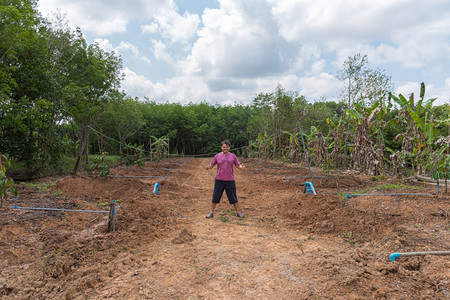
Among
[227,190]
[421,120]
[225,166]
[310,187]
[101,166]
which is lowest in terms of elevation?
[310,187]

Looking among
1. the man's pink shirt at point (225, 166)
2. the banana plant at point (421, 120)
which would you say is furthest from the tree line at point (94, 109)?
the man's pink shirt at point (225, 166)

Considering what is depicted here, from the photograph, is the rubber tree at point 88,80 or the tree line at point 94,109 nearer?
the tree line at point 94,109

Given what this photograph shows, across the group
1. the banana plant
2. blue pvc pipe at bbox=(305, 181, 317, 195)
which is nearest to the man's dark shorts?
blue pvc pipe at bbox=(305, 181, 317, 195)

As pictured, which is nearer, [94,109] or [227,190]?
[227,190]

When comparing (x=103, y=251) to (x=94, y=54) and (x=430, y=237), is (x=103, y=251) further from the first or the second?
(x=94, y=54)

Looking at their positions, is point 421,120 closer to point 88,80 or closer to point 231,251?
point 231,251

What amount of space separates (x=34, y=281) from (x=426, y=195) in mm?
6783

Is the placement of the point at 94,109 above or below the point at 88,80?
below

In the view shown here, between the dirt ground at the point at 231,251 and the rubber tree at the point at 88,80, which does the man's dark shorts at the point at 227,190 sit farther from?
the rubber tree at the point at 88,80

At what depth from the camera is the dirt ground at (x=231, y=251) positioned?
2572mm

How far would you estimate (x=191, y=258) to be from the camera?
10.8 ft

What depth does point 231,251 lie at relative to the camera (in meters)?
3.47

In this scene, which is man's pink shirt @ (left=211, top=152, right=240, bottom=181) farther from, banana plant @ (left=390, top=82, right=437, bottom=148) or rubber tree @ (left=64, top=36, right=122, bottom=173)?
rubber tree @ (left=64, top=36, right=122, bottom=173)

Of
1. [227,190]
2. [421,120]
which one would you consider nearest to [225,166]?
[227,190]
